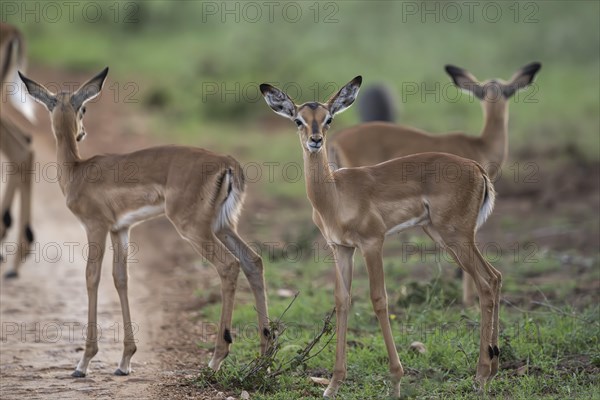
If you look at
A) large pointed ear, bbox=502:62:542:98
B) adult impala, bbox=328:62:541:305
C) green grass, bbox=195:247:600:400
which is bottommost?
green grass, bbox=195:247:600:400

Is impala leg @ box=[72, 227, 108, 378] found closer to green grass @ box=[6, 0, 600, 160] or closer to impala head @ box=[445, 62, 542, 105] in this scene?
impala head @ box=[445, 62, 542, 105]

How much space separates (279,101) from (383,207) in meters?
0.89

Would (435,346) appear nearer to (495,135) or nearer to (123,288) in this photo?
(123,288)

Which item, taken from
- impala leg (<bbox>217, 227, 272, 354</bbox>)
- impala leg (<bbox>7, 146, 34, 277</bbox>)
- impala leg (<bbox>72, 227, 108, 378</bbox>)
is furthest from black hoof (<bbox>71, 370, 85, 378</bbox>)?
impala leg (<bbox>7, 146, 34, 277</bbox>)

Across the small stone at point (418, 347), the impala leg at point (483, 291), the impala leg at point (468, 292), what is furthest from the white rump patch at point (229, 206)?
the impala leg at point (468, 292)

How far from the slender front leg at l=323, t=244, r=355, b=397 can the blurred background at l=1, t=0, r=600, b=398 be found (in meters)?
0.51

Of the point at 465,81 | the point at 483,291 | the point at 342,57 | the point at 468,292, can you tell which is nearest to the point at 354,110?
the point at 342,57

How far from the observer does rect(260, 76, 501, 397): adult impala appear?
18.9ft

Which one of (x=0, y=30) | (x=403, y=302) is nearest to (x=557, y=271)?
(x=403, y=302)

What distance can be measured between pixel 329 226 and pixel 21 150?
14.6 feet

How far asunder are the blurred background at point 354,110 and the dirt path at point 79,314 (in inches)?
20.3

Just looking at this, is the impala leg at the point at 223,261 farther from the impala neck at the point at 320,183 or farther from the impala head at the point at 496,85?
the impala head at the point at 496,85

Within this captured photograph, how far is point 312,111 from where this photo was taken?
18.9ft

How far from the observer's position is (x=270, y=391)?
5848 mm
